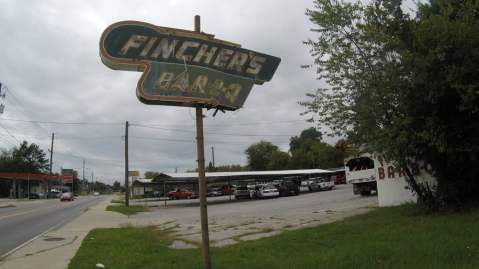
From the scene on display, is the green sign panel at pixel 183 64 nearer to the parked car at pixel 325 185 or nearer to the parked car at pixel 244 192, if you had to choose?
the parked car at pixel 244 192

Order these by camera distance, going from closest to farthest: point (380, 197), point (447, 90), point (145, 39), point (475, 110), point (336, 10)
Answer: point (145, 39)
point (475, 110)
point (447, 90)
point (336, 10)
point (380, 197)

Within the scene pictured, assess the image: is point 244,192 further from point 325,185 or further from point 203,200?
point 203,200

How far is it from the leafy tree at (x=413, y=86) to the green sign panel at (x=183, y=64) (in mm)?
5205

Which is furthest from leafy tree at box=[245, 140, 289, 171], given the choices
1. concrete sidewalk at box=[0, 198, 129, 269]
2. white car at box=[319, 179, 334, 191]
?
concrete sidewalk at box=[0, 198, 129, 269]

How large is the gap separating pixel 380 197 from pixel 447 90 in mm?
7687

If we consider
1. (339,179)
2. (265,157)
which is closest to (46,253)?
(339,179)

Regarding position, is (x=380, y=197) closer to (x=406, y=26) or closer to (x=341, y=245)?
(x=406, y=26)

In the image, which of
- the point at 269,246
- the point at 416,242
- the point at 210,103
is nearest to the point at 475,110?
the point at 416,242

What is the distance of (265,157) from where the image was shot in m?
104

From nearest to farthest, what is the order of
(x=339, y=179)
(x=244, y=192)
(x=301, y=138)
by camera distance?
(x=244, y=192) < (x=339, y=179) < (x=301, y=138)

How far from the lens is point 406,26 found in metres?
12.4

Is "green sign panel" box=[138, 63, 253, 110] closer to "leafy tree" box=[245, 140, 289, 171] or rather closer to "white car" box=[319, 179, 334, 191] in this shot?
"white car" box=[319, 179, 334, 191]

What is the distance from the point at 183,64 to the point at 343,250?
14.7 ft

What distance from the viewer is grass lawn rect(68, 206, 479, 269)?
7.28 meters
